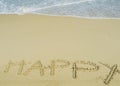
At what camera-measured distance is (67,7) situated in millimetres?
2082

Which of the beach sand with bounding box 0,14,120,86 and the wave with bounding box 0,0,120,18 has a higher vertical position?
the wave with bounding box 0,0,120,18

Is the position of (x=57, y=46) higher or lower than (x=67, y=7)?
lower

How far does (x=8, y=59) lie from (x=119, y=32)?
72cm

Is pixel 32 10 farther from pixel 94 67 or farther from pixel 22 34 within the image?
pixel 94 67

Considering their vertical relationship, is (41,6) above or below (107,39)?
above

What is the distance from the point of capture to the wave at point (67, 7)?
2.02m

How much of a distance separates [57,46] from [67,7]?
471mm

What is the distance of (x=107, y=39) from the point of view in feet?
5.71

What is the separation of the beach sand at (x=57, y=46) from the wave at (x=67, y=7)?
0.06 meters

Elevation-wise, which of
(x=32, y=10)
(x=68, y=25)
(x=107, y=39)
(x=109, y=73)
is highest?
(x=32, y=10)

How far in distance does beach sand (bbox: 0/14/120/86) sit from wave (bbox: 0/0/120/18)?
60 millimetres

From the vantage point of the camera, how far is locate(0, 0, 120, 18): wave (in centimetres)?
202

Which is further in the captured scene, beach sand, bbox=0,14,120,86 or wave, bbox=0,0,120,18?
wave, bbox=0,0,120,18

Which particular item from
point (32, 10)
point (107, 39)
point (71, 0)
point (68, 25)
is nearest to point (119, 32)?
point (107, 39)
